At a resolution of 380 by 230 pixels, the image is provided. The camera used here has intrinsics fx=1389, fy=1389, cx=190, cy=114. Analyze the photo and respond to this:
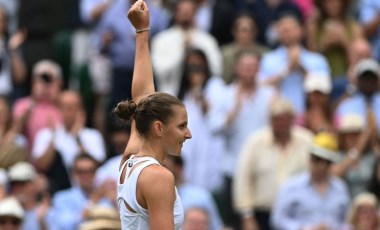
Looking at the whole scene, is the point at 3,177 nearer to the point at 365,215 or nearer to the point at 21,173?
the point at 21,173

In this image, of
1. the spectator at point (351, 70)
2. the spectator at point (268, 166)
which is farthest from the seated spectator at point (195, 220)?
the spectator at point (351, 70)

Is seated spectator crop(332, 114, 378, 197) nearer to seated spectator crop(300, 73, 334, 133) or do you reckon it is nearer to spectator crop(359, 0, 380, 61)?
seated spectator crop(300, 73, 334, 133)

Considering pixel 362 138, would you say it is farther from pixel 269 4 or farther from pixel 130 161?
pixel 130 161

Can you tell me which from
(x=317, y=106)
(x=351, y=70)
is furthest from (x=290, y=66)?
(x=351, y=70)

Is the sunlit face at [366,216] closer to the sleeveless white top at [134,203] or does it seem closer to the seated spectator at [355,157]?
the seated spectator at [355,157]

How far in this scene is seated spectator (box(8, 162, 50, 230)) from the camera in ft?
37.3

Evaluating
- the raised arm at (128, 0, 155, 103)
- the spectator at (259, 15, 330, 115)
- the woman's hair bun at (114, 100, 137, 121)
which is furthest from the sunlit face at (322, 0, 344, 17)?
the woman's hair bun at (114, 100, 137, 121)

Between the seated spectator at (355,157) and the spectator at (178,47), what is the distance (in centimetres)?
176

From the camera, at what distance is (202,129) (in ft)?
43.0

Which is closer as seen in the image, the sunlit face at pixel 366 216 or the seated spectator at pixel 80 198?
the sunlit face at pixel 366 216

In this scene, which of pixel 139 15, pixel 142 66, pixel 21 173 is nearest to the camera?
pixel 139 15

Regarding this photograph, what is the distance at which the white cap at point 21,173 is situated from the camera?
11453mm

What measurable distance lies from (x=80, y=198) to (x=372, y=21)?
4.65 m

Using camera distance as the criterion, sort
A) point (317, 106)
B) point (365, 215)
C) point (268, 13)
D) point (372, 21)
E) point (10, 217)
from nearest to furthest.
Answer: point (10, 217) → point (365, 215) → point (317, 106) → point (372, 21) → point (268, 13)
